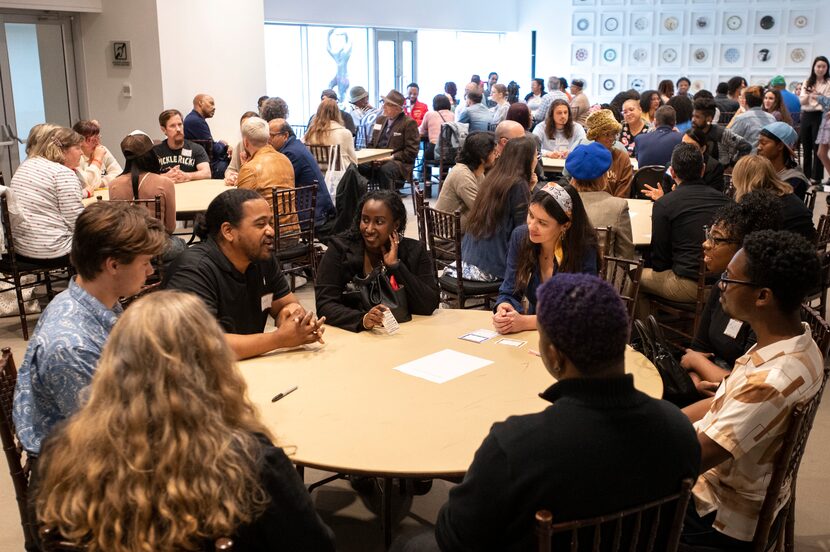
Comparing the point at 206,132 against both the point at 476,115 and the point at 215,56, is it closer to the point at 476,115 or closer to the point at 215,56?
the point at 215,56

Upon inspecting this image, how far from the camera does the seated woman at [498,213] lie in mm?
4617

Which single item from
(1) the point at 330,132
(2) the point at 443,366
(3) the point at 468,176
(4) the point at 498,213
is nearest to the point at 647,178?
(3) the point at 468,176

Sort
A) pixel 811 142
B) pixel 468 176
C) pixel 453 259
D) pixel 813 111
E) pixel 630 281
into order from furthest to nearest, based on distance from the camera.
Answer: pixel 811 142 < pixel 813 111 < pixel 468 176 < pixel 453 259 < pixel 630 281

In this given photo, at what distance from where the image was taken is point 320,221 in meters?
6.24

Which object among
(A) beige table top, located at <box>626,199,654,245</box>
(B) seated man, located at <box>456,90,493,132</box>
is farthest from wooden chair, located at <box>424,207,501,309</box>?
(B) seated man, located at <box>456,90,493,132</box>

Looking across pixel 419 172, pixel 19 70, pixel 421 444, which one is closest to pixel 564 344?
pixel 421 444

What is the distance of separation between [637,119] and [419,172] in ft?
14.8

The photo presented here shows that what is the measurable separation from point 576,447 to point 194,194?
17.0 ft

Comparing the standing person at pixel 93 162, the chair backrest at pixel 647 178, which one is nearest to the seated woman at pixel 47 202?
the standing person at pixel 93 162

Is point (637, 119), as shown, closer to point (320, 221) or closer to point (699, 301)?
point (320, 221)

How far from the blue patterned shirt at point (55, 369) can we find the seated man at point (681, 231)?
300cm

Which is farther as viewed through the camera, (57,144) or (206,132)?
(206,132)

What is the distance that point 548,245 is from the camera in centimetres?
344

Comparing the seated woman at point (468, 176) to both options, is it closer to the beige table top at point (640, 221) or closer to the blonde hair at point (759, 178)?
the beige table top at point (640, 221)
